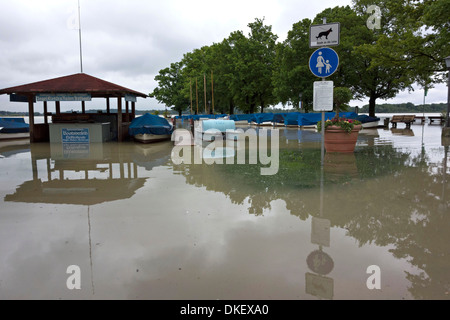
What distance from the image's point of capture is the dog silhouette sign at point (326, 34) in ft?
29.9

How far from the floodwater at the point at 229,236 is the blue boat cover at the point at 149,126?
9705 millimetres

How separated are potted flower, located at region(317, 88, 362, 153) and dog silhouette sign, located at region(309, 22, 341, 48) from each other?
3215 mm

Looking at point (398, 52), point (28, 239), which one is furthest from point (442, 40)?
point (28, 239)

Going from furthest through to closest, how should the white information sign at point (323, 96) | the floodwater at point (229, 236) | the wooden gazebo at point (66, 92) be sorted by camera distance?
the wooden gazebo at point (66, 92)
the white information sign at point (323, 96)
the floodwater at point (229, 236)

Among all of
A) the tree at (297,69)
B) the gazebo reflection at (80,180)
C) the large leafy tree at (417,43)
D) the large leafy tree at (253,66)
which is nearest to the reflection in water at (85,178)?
the gazebo reflection at (80,180)

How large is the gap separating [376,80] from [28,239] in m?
39.0

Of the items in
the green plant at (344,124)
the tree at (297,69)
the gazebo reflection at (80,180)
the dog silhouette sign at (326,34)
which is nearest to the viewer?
the gazebo reflection at (80,180)

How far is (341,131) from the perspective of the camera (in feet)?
38.7

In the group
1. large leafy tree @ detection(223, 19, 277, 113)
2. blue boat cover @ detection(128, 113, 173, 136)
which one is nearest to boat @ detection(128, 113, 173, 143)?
blue boat cover @ detection(128, 113, 173, 136)

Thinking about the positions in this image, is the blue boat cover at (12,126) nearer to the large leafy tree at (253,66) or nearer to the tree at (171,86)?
the large leafy tree at (253,66)

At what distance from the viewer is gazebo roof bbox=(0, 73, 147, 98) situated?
17828mm

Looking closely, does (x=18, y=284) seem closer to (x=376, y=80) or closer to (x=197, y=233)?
(x=197, y=233)

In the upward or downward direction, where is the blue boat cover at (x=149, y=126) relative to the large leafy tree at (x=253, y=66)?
downward

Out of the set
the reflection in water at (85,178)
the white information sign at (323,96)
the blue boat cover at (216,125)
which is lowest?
the reflection in water at (85,178)
